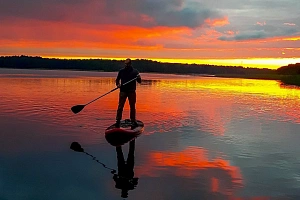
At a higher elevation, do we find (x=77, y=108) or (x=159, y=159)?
(x=77, y=108)

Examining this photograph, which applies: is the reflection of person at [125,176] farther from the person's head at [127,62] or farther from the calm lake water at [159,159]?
the person's head at [127,62]

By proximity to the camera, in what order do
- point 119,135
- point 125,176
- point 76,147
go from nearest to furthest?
point 125,176 → point 76,147 → point 119,135

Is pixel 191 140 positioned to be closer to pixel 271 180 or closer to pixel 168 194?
pixel 271 180

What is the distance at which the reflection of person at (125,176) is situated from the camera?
7.48m

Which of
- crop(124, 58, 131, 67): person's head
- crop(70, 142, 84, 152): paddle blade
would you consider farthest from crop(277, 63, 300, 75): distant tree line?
crop(70, 142, 84, 152): paddle blade

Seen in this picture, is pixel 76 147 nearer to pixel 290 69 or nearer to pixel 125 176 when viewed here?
pixel 125 176

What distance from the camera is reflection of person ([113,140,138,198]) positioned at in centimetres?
748

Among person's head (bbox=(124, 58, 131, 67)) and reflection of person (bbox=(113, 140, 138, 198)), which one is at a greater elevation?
person's head (bbox=(124, 58, 131, 67))

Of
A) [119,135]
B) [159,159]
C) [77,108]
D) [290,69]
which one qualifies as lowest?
[159,159]

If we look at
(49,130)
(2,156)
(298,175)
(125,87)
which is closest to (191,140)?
(125,87)

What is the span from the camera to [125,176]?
324 inches

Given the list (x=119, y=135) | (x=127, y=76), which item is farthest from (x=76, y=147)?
(x=127, y=76)

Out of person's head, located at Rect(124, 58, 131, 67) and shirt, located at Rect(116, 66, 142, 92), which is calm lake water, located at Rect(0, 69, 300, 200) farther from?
person's head, located at Rect(124, 58, 131, 67)

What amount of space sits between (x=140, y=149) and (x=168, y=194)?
150 inches
